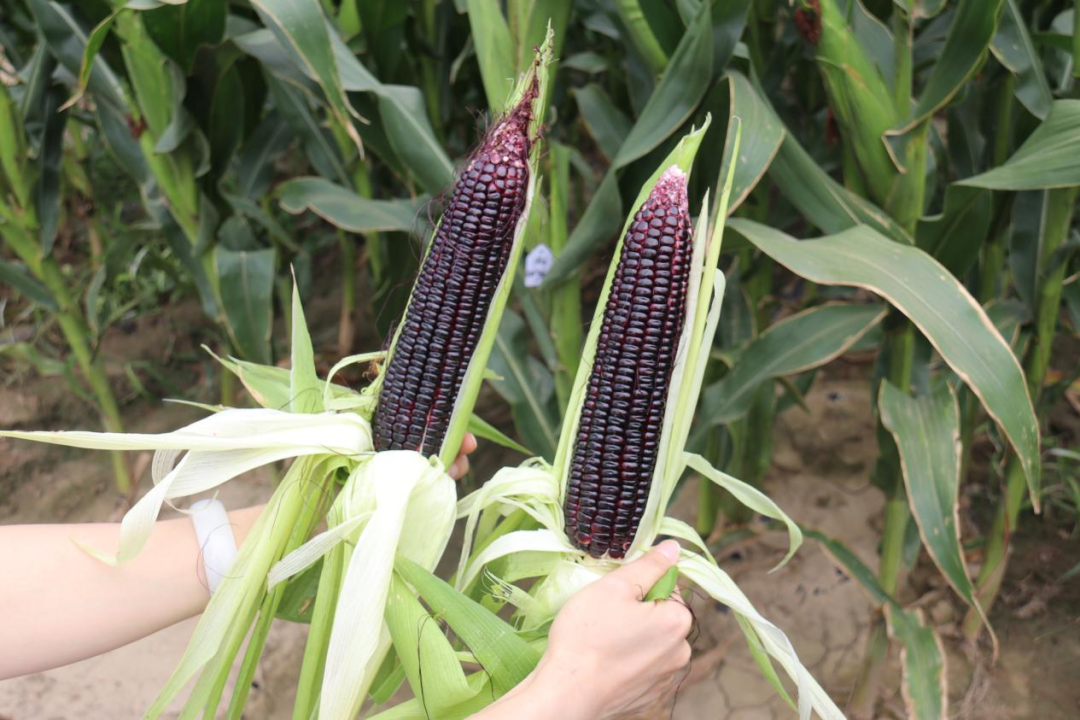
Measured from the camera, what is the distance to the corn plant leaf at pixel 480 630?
0.95 m

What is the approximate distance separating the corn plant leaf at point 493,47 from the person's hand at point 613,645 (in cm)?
87

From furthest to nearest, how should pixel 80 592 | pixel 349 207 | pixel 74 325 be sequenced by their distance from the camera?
pixel 74 325 < pixel 349 207 < pixel 80 592

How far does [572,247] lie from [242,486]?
5.40ft

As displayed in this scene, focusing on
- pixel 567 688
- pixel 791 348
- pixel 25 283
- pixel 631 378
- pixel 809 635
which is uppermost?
pixel 631 378

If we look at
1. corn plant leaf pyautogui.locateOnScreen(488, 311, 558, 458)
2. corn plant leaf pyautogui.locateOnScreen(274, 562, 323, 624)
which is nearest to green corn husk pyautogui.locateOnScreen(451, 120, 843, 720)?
corn plant leaf pyautogui.locateOnScreen(274, 562, 323, 624)

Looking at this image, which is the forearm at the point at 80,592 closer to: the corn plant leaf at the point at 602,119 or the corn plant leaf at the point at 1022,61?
the corn plant leaf at the point at 602,119

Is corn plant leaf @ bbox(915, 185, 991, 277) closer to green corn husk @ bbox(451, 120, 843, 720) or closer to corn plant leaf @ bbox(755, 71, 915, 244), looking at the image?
corn plant leaf @ bbox(755, 71, 915, 244)

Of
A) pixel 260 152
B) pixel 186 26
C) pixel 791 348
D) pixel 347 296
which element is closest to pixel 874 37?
pixel 791 348

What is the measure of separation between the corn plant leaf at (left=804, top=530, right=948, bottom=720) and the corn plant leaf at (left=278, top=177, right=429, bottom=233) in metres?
1.15

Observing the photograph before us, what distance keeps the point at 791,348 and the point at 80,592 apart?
1.26m

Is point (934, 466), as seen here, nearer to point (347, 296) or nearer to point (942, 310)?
point (942, 310)

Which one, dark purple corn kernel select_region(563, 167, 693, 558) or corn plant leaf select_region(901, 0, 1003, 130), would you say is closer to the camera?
dark purple corn kernel select_region(563, 167, 693, 558)

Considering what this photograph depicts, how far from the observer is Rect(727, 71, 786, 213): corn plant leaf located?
139cm

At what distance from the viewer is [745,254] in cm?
213
